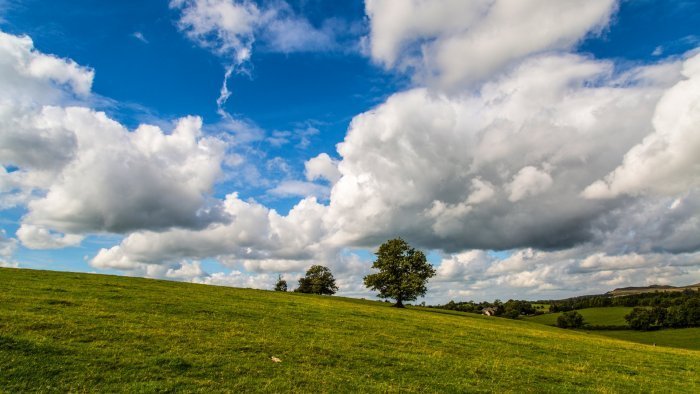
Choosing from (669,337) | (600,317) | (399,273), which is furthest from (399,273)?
(600,317)

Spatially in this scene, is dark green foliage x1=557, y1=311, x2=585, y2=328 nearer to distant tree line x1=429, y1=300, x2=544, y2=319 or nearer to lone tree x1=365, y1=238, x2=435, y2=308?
distant tree line x1=429, y1=300, x2=544, y2=319

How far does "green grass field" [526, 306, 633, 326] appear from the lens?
15688 centimetres

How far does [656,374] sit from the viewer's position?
2414cm

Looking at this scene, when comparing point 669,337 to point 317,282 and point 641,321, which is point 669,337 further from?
point 317,282

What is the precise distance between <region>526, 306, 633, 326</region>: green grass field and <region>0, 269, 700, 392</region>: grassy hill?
483 ft

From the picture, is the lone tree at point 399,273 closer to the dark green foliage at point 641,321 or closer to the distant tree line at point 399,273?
the distant tree line at point 399,273

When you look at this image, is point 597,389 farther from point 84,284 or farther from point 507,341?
point 84,284

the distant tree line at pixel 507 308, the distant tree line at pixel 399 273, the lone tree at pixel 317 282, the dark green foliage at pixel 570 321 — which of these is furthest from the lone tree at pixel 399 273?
the dark green foliage at pixel 570 321

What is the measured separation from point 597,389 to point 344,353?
39.1ft

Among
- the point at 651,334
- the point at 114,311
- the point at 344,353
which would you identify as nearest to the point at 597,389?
the point at 344,353

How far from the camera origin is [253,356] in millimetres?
18094

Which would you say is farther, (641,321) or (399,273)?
(641,321)

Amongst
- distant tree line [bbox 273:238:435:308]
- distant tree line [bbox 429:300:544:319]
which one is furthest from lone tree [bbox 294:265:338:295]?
distant tree line [bbox 429:300:544:319]

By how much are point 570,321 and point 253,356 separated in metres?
167
